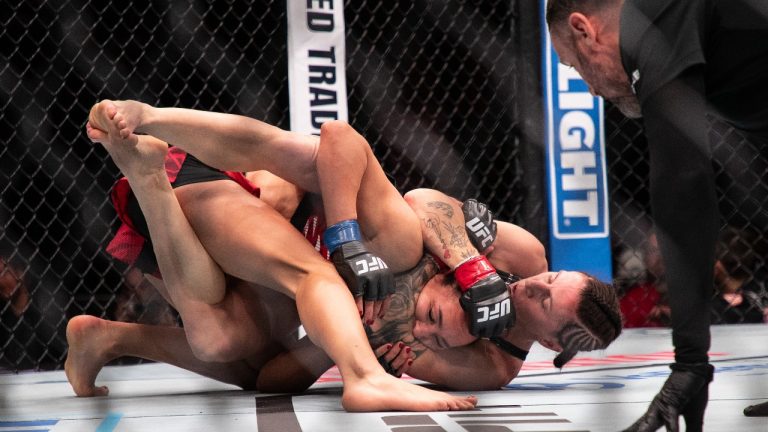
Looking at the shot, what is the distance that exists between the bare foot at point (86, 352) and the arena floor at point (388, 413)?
0.11 ft

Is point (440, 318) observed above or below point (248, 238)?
below

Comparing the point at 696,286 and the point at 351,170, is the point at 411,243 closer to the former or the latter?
the point at 351,170

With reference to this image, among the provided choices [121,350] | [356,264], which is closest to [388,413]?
[356,264]

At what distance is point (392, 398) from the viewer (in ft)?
4.06

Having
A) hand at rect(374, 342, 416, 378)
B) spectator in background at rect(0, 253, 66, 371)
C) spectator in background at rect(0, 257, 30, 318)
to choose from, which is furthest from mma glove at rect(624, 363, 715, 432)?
spectator in background at rect(0, 257, 30, 318)

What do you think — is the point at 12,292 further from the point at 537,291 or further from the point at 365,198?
the point at 537,291

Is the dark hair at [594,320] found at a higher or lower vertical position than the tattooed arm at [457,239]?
lower

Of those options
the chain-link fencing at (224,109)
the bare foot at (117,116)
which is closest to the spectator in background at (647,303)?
the chain-link fencing at (224,109)

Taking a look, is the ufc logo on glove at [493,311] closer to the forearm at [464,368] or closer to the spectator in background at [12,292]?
the forearm at [464,368]

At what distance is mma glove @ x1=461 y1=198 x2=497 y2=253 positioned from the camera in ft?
5.53

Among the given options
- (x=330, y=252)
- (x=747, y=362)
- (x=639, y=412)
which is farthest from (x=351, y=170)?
(x=747, y=362)

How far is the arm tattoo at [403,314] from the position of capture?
5.28 feet

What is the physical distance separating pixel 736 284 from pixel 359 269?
2.69m

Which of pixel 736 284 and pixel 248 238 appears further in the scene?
pixel 736 284
